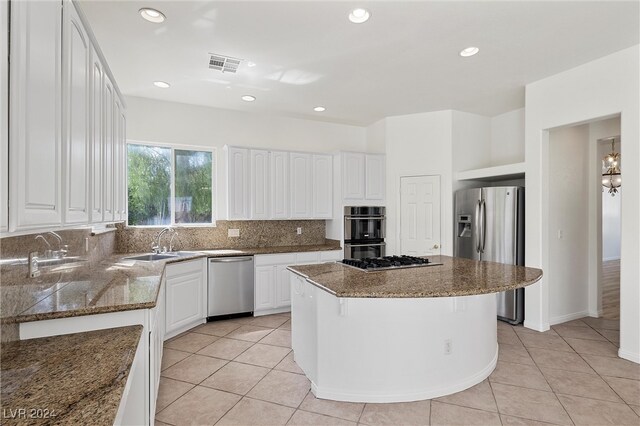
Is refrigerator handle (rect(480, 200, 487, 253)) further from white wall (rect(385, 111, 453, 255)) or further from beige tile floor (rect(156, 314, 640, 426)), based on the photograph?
beige tile floor (rect(156, 314, 640, 426))

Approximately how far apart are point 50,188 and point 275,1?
6.28ft

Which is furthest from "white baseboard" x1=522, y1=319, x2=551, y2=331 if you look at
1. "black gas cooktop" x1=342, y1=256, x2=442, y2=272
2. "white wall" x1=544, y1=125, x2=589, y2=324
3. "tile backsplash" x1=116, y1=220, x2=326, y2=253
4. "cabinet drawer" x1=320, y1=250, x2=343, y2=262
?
"tile backsplash" x1=116, y1=220, x2=326, y2=253

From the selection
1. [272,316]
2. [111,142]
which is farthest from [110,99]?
[272,316]

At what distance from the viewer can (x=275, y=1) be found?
2.30 metres

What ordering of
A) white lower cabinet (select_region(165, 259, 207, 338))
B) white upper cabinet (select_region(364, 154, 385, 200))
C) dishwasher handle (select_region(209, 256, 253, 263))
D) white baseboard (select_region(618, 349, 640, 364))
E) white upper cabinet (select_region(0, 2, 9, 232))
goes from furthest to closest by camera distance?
white upper cabinet (select_region(364, 154, 385, 200)) < dishwasher handle (select_region(209, 256, 253, 263)) < white lower cabinet (select_region(165, 259, 207, 338)) < white baseboard (select_region(618, 349, 640, 364)) < white upper cabinet (select_region(0, 2, 9, 232))

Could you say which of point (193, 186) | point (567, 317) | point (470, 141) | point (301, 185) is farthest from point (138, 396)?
point (470, 141)

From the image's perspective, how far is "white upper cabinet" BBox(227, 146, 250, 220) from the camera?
4.38 metres

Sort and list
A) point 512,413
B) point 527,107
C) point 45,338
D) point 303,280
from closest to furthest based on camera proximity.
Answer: point 45,338, point 512,413, point 303,280, point 527,107

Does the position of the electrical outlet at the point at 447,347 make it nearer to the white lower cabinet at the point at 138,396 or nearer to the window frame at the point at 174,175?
the white lower cabinet at the point at 138,396

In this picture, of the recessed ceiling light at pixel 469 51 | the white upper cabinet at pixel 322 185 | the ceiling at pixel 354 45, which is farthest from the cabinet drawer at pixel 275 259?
the recessed ceiling light at pixel 469 51

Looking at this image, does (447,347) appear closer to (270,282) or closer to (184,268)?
(270,282)

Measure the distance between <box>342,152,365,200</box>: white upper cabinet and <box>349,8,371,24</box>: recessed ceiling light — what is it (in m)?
2.46

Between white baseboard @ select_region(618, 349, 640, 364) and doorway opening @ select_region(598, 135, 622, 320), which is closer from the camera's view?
white baseboard @ select_region(618, 349, 640, 364)

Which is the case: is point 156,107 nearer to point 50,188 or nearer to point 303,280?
point 303,280
